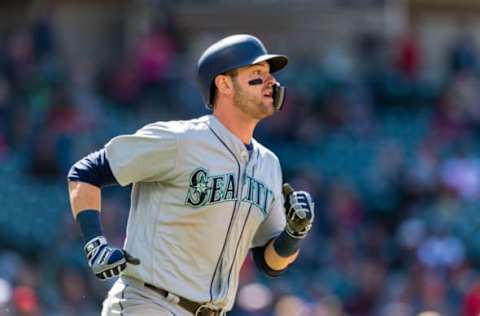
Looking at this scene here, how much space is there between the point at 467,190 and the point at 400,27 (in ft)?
13.7

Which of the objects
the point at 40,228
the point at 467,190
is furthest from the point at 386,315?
the point at 40,228

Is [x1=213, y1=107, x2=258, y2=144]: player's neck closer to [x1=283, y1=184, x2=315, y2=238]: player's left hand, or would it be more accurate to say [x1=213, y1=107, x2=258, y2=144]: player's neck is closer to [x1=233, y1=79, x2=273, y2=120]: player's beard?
[x1=233, y1=79, x2=273, y2=120]: player's beard

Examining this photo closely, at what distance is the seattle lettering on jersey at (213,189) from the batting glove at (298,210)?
159 mm

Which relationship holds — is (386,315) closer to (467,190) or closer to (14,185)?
(467,190)

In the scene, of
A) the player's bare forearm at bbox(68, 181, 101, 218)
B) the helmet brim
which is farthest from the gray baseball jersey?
the helmet brim

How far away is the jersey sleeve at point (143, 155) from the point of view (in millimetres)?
5891

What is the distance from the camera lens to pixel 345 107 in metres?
15.3

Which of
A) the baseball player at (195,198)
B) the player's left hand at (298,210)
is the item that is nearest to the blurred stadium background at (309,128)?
the baseball player at (195,198)

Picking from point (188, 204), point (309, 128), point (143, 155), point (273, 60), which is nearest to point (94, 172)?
point (143, 155)

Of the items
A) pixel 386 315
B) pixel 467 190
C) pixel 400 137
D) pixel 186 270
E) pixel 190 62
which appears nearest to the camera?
pixel 186 270

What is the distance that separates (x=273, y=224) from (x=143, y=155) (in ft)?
2.95

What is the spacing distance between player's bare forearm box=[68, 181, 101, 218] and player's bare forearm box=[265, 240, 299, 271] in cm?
95

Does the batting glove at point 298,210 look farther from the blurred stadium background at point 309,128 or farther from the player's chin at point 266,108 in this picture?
the blurred stadium background at point 309,128

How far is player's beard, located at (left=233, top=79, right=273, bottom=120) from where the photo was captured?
20.4 feet
